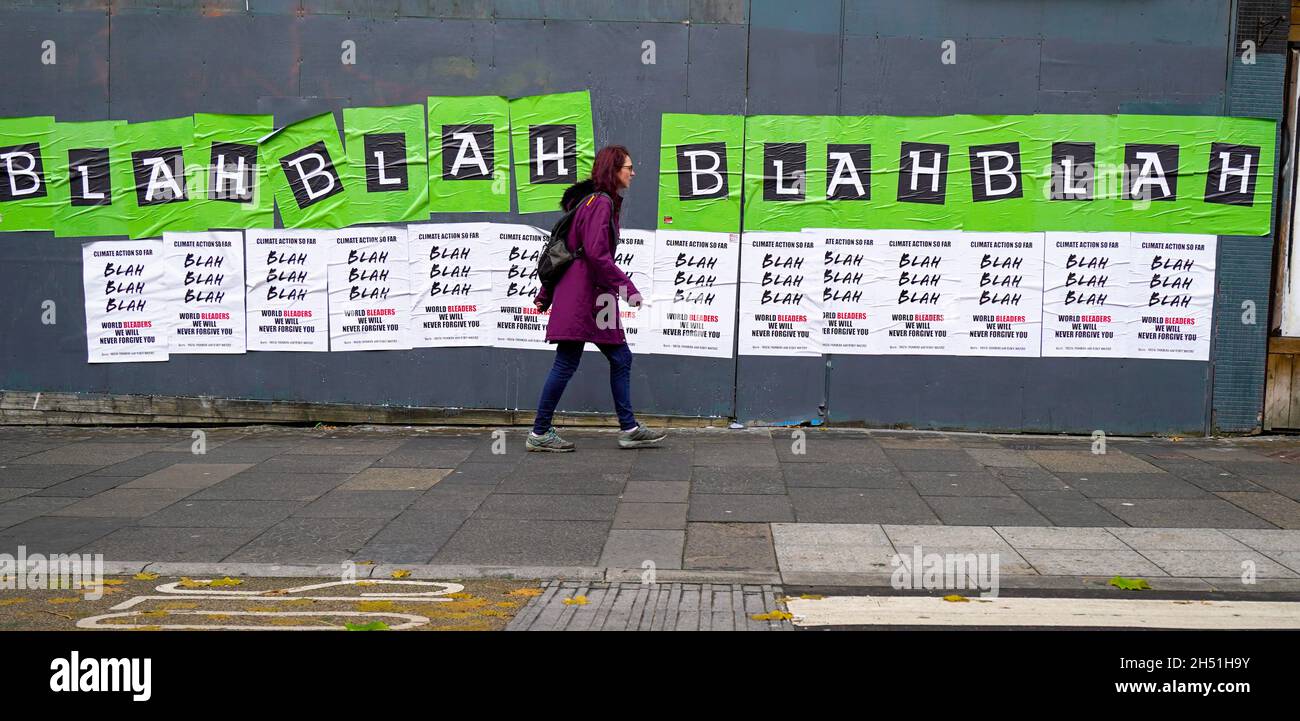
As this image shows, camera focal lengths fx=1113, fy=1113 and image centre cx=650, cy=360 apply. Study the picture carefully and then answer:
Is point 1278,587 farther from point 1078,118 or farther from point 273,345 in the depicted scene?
point 273,345

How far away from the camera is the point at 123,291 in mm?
9906

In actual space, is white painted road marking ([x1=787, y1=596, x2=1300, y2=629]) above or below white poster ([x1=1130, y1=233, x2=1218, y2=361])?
below

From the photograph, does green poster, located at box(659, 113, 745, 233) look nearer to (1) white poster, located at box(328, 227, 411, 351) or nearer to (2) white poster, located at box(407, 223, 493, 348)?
(2) white poster, located at box(407, 223, 493, 348)

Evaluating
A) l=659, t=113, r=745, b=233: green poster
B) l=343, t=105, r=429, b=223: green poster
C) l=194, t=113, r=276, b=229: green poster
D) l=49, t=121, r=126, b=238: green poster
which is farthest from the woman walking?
l=49, t=121, r=126, b=238: green poster

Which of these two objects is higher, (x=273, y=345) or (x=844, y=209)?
(x=844, y=209)

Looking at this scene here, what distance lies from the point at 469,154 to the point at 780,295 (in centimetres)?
297

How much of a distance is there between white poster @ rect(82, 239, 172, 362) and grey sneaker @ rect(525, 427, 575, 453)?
3720 mm

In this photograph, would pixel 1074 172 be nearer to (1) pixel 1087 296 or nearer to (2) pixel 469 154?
(1) pixel 1087 296

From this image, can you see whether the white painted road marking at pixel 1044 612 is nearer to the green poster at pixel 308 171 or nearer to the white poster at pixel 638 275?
the white poster at pixel 638 275

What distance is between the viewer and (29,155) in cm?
984

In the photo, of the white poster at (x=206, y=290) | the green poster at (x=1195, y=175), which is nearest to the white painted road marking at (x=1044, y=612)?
the green poster at (x=1195, y=175)

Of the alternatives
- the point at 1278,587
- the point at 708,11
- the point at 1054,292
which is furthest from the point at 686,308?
the point at 1278,587

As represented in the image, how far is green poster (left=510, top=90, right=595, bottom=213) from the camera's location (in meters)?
9.57
